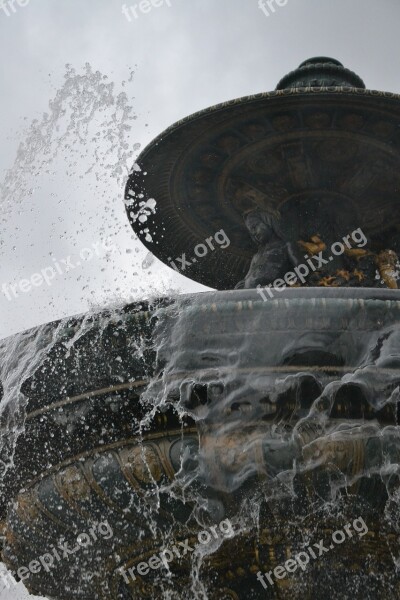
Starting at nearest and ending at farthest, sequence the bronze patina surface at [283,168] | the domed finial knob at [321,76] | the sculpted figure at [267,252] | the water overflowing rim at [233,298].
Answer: the water overflowing rim at [233,298] → the bronze patina surface at [283,168] → the sculpted figure at [267,252] → the domed finial knob at [321,76]

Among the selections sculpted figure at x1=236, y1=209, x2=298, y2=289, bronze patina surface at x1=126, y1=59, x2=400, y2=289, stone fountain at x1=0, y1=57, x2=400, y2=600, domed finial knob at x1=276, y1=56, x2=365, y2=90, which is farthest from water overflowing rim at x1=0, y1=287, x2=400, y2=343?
domed finial knob at x1=276, y1=56, x2=365, y2=90

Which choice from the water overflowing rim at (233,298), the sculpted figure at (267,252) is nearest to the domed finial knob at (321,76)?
the sculpted figure at (267,252)

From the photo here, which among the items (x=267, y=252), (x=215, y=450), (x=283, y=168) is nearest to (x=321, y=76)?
(x=283, y=168)

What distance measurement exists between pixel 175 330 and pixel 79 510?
1.25 meters

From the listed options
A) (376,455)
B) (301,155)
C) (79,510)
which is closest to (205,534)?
(79,510)

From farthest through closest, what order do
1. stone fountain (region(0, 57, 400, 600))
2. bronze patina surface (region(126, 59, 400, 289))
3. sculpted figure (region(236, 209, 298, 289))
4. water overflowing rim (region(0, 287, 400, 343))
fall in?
sculpted figure (region(236, 209, 298, 289)) < bronze patina surface (region(126, 59, 400, 289)) < water overflowing rim (region(0, 287, 400, 343)) < stone fountain (region(0, 57, 400, 600))

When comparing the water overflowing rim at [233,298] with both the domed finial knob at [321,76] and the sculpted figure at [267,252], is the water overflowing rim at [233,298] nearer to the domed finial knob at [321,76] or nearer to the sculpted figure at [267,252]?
the sculpted figure at [267,252]

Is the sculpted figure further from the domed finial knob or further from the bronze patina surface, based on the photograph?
the domed finial knob

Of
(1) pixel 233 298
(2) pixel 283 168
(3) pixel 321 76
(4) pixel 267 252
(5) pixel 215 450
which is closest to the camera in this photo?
(5) pixel 215 450

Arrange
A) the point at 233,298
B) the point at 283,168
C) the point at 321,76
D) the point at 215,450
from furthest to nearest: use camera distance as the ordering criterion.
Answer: the point at 321,76
the point at 283,168
the point at 233,298
the point at 215,450

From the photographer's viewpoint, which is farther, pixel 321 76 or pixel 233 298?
pixel 321 76

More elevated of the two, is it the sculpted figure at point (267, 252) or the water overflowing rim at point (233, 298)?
the water overflowing rim at point (233, 298)

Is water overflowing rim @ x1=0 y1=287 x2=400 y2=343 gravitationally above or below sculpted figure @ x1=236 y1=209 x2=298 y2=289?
above

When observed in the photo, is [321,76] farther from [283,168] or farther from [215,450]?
[215,450]
